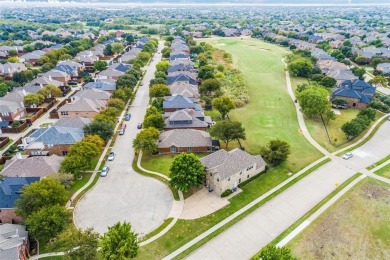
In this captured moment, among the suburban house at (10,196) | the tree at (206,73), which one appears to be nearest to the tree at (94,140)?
the suburban house at (10,196)

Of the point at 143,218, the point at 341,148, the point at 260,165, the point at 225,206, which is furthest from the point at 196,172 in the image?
the point at 341,148

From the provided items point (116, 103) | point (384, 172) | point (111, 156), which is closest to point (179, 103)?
point (116, 103)

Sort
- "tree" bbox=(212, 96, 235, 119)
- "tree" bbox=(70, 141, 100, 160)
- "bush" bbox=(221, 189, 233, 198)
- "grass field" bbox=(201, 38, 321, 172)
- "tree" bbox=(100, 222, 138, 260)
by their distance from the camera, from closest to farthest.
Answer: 1. "tree" bbox=(100, 222, 138, 260)
2. "bush" bbox=(221, 189, 233, 198)
3. "tree" bbox=(70, 141, 100, 160)
4. "grass field" bbox=(201, 38, 321, 172)
5. "tree" bbox=(212, 96, 235, 119)

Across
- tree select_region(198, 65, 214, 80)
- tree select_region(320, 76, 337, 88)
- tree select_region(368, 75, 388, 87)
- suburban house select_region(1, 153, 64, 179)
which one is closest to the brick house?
suburban house select_region(1, 153, 64, 179)

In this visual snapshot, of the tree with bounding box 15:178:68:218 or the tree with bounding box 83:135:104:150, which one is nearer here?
the tree with bounding box 15:178:68:218

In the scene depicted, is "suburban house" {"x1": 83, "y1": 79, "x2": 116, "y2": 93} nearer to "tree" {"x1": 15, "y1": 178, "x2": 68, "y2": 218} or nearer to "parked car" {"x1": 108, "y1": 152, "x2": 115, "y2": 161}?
"parked car" {"x1": 108, "y1": 152, "x2": 115, "y2": 161}

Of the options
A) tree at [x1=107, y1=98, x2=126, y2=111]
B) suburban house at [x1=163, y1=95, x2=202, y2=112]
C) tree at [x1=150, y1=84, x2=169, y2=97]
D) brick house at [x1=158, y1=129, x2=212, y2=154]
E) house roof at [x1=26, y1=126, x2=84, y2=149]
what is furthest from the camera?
tree at [x1=150, y1=84, x2=169, y2=97]
